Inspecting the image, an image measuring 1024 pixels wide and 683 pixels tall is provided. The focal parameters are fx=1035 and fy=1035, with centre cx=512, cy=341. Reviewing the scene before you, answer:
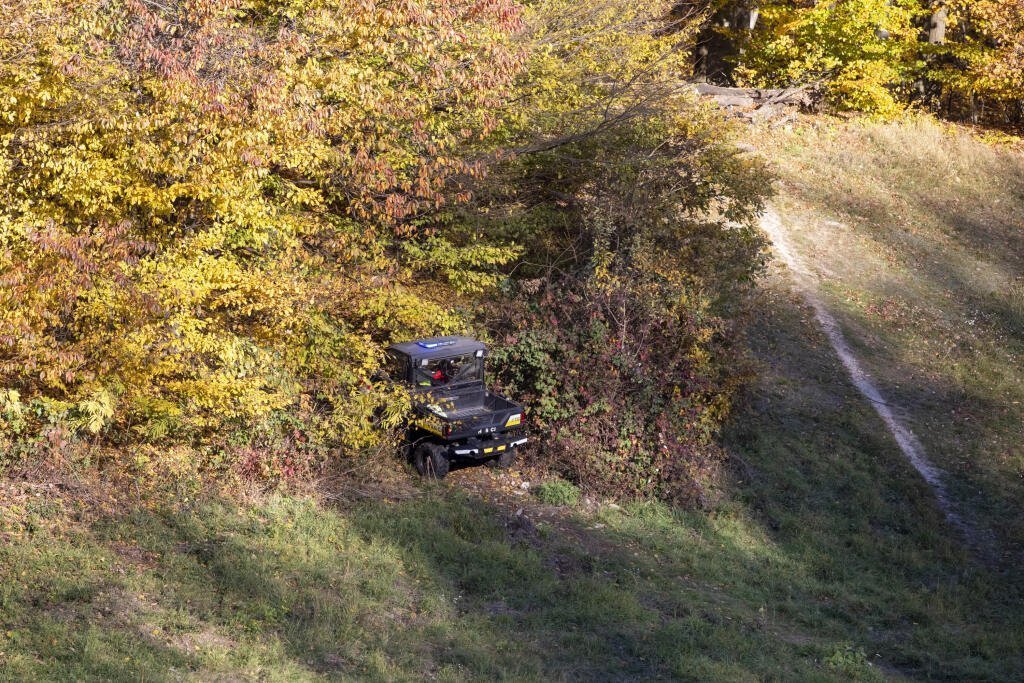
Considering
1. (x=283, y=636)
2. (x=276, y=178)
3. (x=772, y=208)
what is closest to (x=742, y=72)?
(x=772, y=208)

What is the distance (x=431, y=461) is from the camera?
51.4 feet

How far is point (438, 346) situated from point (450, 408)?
38.3 inches

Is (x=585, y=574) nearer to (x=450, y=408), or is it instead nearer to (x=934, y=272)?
(x=450, y=408)

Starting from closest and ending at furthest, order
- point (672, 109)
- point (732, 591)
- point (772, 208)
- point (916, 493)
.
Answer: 1. point (732, 591)
2. point (916, 493)
3. point (672, 109)
4. point (772, 208)

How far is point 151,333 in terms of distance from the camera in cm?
1252

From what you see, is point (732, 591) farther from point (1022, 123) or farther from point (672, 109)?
point (1022, 123)

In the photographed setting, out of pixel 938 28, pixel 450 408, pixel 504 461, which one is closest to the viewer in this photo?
pixel 450 408

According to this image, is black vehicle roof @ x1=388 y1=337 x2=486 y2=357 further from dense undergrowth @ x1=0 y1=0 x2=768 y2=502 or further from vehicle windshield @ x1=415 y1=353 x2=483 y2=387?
dense undergrowth @ x1=0 y1=0 x2=768 y2=502

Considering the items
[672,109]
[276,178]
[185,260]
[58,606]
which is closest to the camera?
[58,606]

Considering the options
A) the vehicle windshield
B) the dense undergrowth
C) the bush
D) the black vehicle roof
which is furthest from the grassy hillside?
the black vehicle roof

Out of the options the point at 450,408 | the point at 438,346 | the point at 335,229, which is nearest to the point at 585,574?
the point at 450,408

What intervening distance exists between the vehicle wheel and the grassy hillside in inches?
10.0

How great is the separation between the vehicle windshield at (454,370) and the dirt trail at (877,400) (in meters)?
8.40

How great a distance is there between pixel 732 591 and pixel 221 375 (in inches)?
301
